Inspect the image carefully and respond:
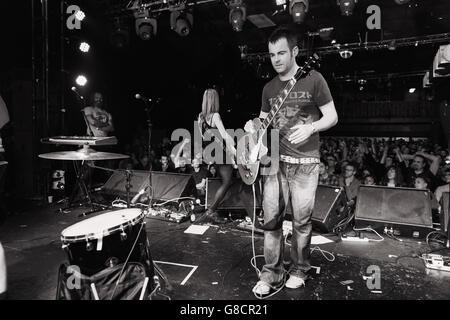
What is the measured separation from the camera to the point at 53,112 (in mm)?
6117

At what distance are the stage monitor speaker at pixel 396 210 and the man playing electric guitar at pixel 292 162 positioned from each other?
76.8 inches

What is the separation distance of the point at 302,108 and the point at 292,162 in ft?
1.39

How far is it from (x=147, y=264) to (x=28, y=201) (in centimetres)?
454

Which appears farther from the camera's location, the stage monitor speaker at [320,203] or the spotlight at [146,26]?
the spotlight at [146,26]

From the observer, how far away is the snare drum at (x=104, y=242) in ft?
6.78

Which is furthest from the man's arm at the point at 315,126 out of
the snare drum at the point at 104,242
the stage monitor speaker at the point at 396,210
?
the stage monitor speaker at the point at 396,210

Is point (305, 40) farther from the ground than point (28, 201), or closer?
farther from the ground

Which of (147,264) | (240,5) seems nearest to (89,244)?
(147,264)

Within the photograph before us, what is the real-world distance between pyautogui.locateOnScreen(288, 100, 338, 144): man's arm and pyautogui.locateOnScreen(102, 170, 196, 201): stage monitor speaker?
3.22 metres

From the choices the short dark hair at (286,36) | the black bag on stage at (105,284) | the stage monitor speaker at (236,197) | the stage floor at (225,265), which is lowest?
the stage floor at (225,265)

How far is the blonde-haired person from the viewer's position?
3.88 meters

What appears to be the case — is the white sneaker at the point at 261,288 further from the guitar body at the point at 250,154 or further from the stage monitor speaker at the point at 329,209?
the stage monitor speaker at the point at 329,209

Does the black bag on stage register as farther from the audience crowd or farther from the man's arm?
the audience crowd

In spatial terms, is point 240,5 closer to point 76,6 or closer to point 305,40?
point 76,6
